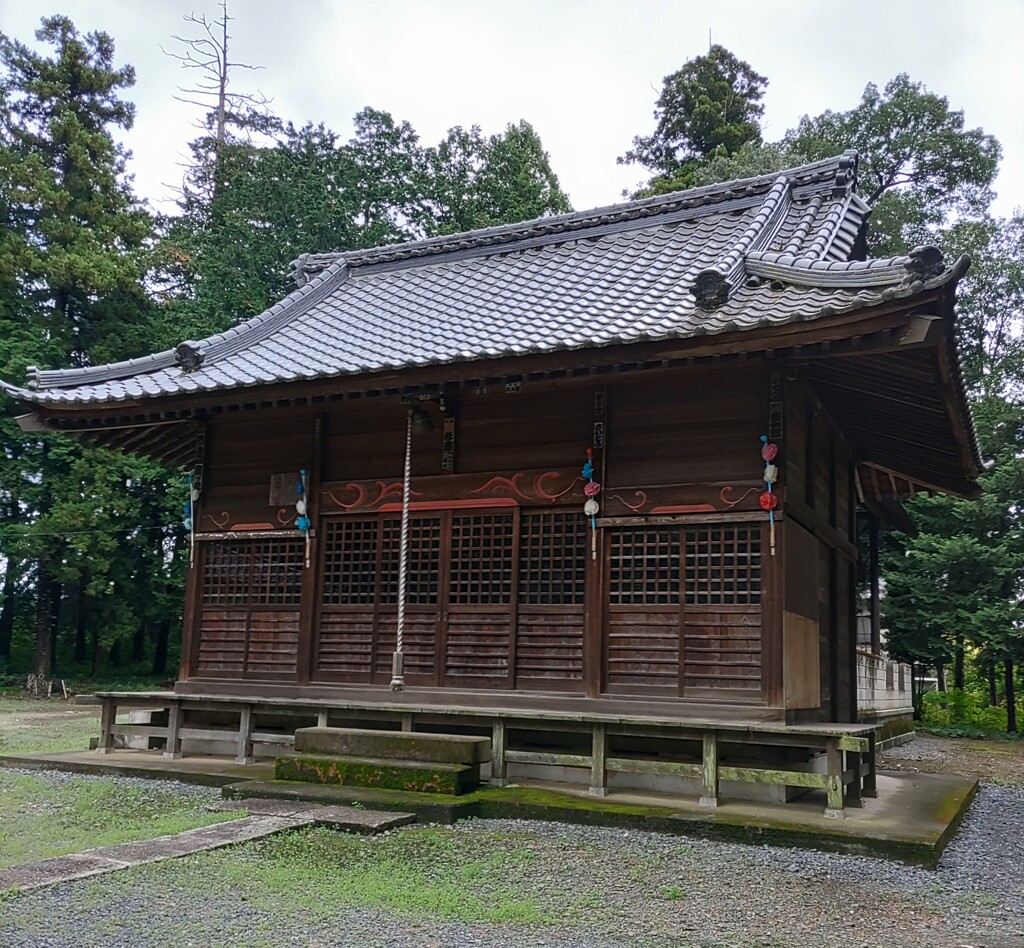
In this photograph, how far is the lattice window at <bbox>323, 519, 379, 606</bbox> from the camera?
10.1 metres

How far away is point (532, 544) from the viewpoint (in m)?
9.36

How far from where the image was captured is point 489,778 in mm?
8547

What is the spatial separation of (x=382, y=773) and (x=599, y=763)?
1.85 meters

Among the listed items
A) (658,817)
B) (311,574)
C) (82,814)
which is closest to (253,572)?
(311,574)

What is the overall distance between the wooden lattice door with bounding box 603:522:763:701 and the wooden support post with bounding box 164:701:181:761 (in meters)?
4.79

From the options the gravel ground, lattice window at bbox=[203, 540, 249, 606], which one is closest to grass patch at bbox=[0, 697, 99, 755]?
lattice window at bbox=[203, 540, 249, 606]

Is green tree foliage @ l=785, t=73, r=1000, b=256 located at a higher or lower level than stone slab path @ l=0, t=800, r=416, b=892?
higher

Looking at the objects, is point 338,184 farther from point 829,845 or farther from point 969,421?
point 829,845

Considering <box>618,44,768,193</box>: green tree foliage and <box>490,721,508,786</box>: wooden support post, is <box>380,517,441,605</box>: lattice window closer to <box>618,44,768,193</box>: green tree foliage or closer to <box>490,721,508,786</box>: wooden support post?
<box>490,721,508,786</box>: wooden support post

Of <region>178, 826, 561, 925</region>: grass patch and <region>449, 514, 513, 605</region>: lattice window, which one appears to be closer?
<region>178, 826, 561, 925</region>: grass patch

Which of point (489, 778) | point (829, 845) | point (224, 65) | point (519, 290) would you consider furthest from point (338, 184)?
point (829, 845)

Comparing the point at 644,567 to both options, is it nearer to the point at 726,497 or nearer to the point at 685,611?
the point at 685,611

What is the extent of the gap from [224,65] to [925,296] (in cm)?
3667

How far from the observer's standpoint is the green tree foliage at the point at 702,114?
33.8 metres
